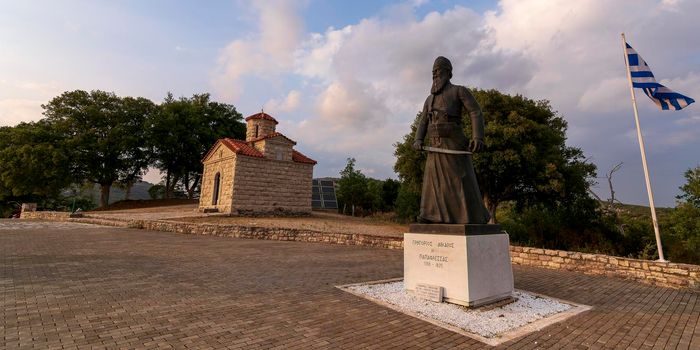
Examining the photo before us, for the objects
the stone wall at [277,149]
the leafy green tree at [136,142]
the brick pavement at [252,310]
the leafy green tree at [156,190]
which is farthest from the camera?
the leafy green tree at [156,190]

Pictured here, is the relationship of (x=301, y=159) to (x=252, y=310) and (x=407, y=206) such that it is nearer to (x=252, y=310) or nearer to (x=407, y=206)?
(x=407, y=206)

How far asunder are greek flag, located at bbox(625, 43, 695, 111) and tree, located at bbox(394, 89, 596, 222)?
864 centimetres

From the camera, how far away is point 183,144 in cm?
4072

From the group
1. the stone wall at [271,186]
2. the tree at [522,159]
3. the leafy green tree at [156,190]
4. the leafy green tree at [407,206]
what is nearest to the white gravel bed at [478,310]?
→ the tree at [522,159]

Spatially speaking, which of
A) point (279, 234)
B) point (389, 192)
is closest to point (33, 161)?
point (279, 234)

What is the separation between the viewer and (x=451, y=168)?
6324 mm

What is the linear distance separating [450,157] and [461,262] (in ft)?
6.47

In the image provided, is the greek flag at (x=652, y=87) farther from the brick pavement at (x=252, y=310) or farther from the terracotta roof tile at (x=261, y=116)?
the terracotta roof tile at (x=261, y=116)

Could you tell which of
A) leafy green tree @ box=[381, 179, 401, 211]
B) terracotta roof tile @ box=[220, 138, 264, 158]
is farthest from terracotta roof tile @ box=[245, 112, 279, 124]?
leafy green tree @ box=[381, 179, 401, 211]

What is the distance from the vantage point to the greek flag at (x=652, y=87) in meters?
8.59

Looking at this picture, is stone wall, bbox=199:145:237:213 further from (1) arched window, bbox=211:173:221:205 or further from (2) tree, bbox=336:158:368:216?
(2) tree, bbox=336:158:368:216

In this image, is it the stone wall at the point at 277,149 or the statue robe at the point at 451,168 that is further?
the stone wall at the point at 277,149

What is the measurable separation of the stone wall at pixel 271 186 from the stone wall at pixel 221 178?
0.75 metres

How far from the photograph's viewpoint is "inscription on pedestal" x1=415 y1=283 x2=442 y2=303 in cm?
570
